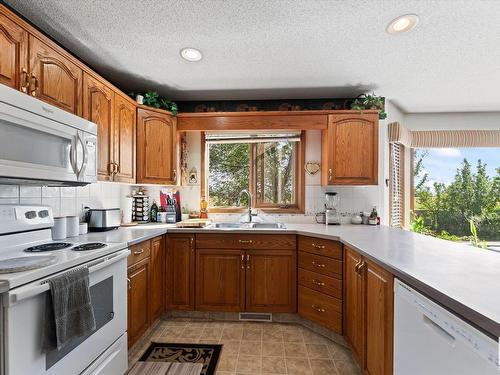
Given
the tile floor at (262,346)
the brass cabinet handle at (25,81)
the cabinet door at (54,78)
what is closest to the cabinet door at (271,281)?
the tile floor at (262,346)

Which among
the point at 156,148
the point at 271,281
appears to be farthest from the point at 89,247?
the point at 271,281

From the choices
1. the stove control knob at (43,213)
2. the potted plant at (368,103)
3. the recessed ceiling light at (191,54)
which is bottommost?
the stove control knob at (43,213)

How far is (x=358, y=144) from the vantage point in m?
2.67

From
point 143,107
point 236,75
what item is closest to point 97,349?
point 143,107

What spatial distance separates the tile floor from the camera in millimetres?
1787

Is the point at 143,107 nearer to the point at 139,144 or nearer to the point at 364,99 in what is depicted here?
the point at 139,144

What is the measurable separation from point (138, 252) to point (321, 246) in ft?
4.88

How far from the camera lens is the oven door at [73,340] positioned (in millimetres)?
971

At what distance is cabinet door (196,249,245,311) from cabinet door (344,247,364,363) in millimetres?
935

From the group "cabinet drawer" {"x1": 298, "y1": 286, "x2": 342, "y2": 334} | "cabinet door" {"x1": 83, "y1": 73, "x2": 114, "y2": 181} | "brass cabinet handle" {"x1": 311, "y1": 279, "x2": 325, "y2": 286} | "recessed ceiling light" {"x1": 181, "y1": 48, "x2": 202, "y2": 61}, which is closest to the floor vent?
"cabinet drawer" {"x1": 298, "y1": 286, "x2": 342, "y2": 334}

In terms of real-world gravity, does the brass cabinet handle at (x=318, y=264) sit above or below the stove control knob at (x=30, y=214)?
below

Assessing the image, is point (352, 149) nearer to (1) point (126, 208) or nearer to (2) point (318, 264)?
(2) point (318, 264)

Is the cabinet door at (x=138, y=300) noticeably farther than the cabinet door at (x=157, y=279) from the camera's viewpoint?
No

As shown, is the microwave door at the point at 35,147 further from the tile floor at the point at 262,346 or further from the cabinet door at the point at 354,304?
the cabinet door at the point at 354,304
